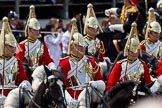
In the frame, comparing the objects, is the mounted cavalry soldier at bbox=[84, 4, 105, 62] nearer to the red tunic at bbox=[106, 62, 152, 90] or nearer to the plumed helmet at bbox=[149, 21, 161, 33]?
the plumed helmet at bbox=[149, 21, 161, 33]

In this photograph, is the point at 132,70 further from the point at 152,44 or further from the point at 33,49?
the point at 152,44

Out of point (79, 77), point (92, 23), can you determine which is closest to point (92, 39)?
point (92, 23)

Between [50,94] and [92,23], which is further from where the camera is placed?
[92,23]

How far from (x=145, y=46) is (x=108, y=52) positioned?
2.67m

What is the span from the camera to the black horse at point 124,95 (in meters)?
11.9

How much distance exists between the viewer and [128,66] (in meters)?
13.8

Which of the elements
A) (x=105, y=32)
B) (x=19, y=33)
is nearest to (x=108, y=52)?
(x=105, y=32)

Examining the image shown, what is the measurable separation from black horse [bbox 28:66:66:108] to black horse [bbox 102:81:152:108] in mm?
1104

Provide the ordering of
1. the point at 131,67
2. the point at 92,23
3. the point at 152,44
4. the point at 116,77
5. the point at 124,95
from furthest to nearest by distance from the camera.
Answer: the point at 152,44, the point at 92,23, the point at 131,67, the point at 116,77, the point at 124,95

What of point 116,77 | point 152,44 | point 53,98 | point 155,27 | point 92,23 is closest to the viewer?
point 53,98

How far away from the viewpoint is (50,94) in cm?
1093

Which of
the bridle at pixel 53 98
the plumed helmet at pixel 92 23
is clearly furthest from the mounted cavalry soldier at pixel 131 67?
the bridle at pixel 53 98

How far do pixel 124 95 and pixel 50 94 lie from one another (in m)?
1.48

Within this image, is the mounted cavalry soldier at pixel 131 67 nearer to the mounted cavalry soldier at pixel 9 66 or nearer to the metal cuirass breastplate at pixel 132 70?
the metal cuirass breastplate at pixel 132 70
